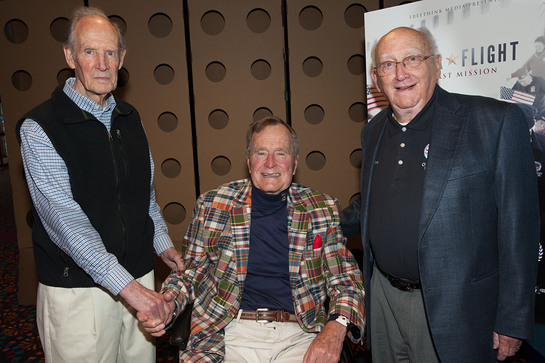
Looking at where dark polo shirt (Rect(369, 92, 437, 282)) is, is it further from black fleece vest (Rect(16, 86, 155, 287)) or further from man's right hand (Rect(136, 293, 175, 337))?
black fleece vest (Rect(16, 86, 155, 287))

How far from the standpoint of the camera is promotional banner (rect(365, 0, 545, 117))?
88.1 inches

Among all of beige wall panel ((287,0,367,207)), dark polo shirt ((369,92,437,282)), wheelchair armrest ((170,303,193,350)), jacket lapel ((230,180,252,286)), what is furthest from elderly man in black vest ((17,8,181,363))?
beige wall panel ((287,0,367,207))

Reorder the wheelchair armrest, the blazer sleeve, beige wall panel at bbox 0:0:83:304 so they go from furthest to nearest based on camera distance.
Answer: beige wall panel at bbox 0:0:83:304 → the wheelchair armrest → the blazer sleeve

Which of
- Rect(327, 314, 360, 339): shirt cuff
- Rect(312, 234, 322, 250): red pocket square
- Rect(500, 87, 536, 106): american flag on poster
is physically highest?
Rect(500, 87, 536, 106): american flag on poster

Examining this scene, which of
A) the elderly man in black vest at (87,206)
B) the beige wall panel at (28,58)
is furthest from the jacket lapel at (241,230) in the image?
the beige wall panel at (28,58)

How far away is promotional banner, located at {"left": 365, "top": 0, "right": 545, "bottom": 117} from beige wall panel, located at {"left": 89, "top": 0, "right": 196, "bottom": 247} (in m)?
1.72

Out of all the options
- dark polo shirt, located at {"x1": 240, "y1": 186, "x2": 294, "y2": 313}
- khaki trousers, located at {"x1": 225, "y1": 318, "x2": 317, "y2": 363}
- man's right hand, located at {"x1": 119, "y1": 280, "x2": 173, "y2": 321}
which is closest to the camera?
man's right hand, located at {"x1": 119, "y1": 280, "x2": 173, "y2": 321}

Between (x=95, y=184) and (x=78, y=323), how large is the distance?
0.59 metres

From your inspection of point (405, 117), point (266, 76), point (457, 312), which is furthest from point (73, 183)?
point (266, 76)

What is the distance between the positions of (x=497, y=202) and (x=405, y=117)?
1.70 ft

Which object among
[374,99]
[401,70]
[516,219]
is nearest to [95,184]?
[401,70]

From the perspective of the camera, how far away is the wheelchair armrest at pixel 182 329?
5.53 feet

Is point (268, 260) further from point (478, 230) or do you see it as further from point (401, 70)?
point (401, 70)

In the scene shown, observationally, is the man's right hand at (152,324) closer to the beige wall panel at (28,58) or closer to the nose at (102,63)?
the nose at (102,63)
